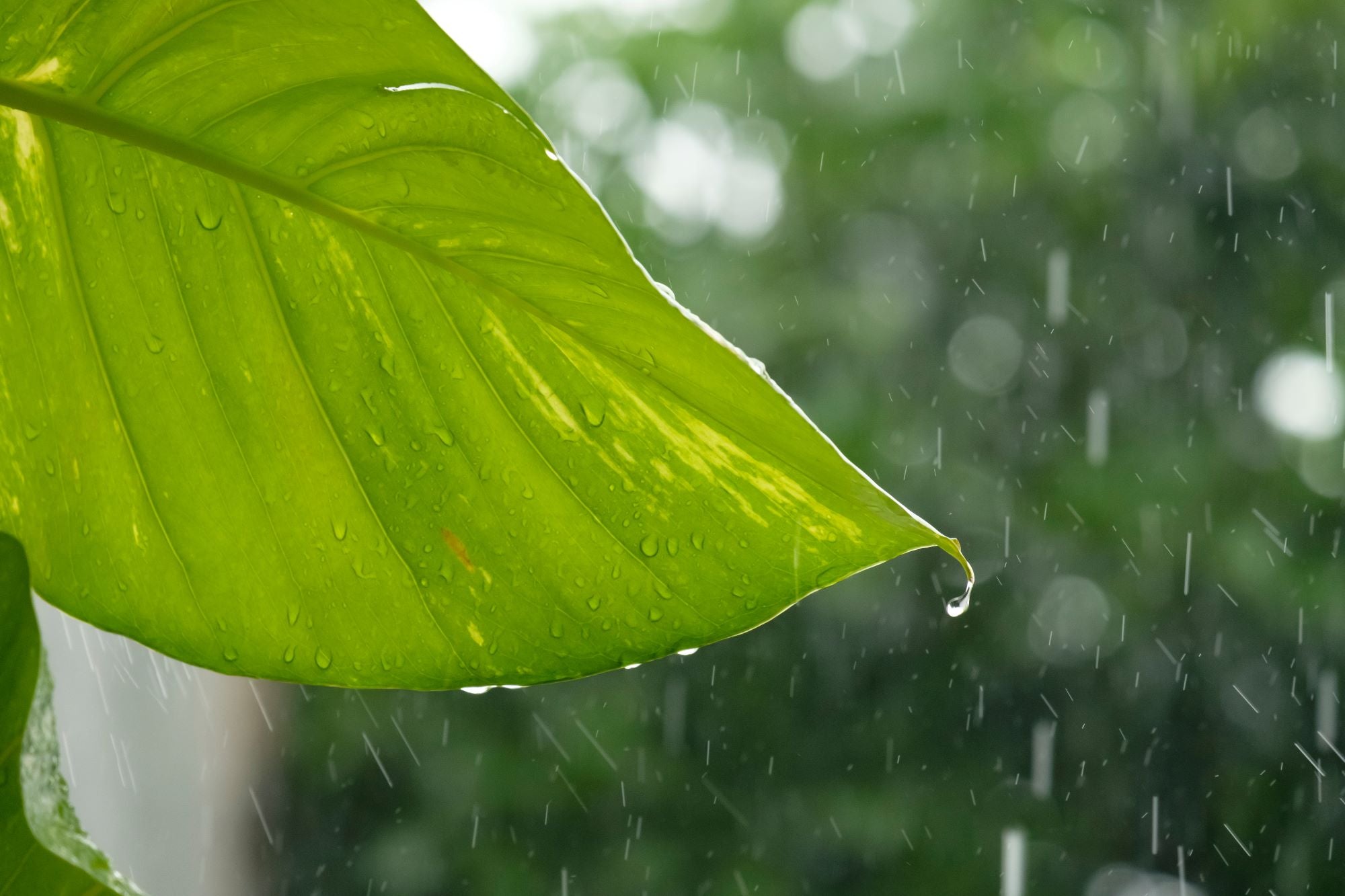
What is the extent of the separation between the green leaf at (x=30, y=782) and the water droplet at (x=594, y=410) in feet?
0.45

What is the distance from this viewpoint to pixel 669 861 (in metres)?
2.88

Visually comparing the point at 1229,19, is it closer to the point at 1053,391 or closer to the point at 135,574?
the point at 1053,391

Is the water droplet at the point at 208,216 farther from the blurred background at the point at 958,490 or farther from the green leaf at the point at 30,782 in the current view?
the blurred background at the point at 958,490

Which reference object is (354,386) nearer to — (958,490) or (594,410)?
(594,410)

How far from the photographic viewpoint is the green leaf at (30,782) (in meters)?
0.24

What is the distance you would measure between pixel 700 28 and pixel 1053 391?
125 centimetres

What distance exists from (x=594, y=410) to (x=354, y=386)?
0.25 feet

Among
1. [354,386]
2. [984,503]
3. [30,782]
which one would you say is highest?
[984,503]

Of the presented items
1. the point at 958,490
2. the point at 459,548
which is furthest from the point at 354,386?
the point at 958,490

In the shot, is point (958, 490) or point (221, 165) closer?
point (221, 165)

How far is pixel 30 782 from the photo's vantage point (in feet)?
0.81

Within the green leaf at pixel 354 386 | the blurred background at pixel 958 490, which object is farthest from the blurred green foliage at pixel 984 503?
the green leaf at pixel 354 386

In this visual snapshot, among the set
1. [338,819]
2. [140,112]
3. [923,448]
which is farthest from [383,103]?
[338,819]

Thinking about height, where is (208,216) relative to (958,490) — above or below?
below
